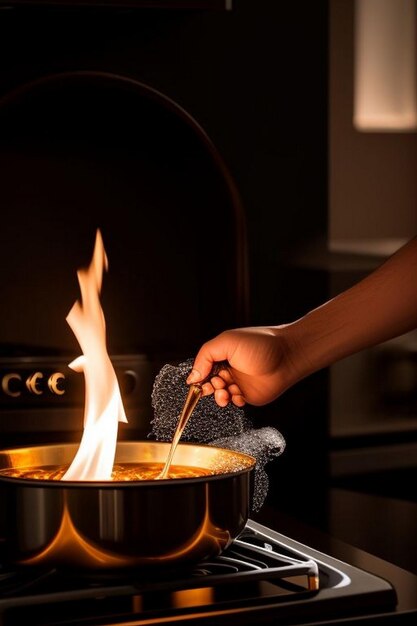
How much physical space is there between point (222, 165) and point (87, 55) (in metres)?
0.20

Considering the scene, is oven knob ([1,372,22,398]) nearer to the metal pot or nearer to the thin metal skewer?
the thin metal skewer

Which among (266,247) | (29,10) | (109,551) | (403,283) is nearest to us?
(109,551)

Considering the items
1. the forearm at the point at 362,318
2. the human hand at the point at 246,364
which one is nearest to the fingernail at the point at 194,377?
the human hand at the point at 246,364

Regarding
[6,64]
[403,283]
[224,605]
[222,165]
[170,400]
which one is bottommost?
[224,605]

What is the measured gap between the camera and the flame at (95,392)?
3.14ft

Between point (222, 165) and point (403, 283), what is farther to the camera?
point (222, 165)

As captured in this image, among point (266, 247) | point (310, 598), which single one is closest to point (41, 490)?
point (310, 598)

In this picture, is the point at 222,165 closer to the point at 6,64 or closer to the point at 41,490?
the point at 6,64

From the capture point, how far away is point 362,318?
112 centimetres

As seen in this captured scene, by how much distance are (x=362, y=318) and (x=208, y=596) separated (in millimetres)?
378

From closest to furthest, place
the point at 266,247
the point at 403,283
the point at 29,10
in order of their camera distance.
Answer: the point at 403,283 < the point at 29,10 < the point at 266,247

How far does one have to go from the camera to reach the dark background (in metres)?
1.30

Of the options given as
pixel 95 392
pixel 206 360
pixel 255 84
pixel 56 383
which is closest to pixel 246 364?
pixel 206 360

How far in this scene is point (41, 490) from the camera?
82 cm
